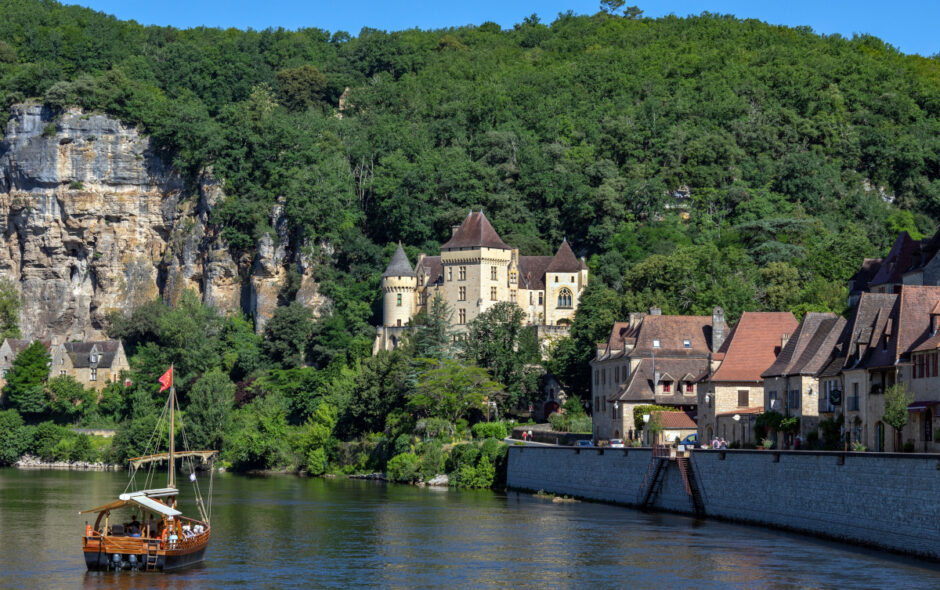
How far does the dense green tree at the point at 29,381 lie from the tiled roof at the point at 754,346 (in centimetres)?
7376

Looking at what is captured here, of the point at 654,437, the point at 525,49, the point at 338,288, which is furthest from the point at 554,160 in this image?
the point at 654,437

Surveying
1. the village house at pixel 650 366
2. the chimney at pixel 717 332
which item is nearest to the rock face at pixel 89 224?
the village house at pixel 650 366

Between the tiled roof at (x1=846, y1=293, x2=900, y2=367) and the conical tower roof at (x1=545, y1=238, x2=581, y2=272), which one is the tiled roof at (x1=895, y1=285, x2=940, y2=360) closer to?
the tiled roof at (x1=846, y1=293, x2=900, y2=367)

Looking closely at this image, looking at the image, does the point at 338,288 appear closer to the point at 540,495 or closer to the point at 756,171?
the point at 756,171

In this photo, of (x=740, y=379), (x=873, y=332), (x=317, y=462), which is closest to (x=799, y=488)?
(x=873, y=332)

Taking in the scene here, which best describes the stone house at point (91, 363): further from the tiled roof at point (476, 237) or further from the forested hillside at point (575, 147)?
the tiled roof at point (476, 237)

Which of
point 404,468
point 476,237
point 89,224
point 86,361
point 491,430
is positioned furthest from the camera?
point 89,224

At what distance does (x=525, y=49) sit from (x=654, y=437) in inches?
5260

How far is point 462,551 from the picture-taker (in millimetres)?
49281

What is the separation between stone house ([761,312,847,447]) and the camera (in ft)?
193

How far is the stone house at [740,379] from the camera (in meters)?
67.4

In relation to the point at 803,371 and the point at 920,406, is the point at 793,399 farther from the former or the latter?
the point at 920,406

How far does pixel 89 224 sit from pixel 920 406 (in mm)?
115088

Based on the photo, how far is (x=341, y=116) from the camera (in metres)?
182
